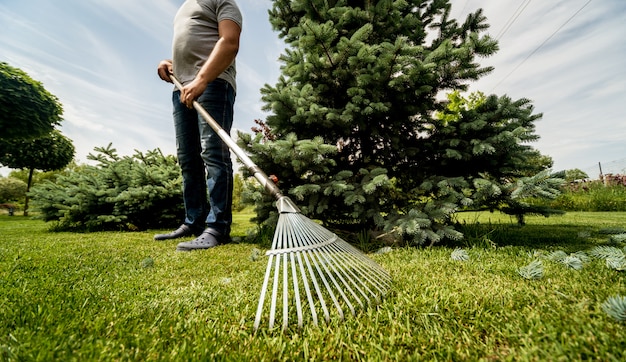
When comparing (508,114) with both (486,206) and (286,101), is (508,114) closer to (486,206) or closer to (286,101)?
(486,206)

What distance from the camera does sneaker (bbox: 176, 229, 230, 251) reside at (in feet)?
7.20

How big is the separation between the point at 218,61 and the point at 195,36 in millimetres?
496

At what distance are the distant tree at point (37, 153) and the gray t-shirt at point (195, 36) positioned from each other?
43.1ft

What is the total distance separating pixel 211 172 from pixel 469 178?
2.25 m

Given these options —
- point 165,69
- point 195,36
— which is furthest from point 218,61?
point 165,69

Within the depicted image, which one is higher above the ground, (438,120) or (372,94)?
(372,94)

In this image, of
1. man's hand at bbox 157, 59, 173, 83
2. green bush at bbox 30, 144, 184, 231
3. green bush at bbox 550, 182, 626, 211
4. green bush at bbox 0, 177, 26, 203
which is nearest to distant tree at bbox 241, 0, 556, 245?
man's hand at bbox 157, 59, 173, 83

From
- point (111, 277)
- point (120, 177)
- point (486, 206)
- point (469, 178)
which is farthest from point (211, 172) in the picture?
point (120, 177)

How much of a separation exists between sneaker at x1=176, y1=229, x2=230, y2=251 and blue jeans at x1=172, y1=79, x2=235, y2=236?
0.06 m

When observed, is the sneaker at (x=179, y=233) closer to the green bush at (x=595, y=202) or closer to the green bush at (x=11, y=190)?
the green bush at (x=595, y=202)

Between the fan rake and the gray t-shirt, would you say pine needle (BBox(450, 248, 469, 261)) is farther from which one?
the gray t-shirt

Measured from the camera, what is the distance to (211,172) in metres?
2.45

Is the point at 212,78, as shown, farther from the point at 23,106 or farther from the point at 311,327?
the point at 23,106

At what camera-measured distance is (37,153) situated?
12.2 metres
